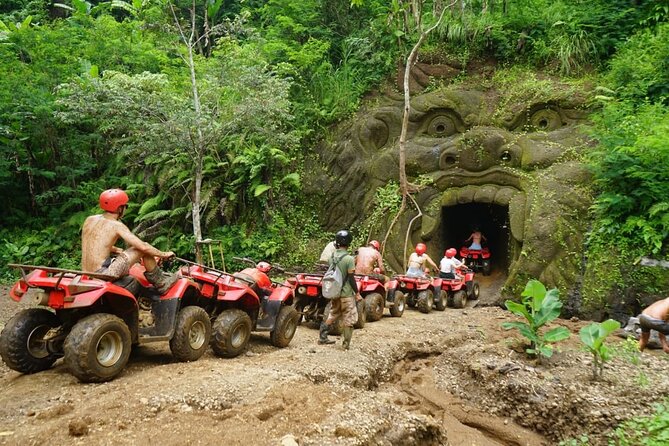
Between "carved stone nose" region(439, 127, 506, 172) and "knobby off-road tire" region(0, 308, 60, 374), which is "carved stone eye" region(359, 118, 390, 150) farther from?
"knobby off-road tire" region(0, 308, 60, 374)

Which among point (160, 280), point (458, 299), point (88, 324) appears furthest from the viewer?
point (458, 299)

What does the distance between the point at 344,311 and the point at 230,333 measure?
67.3 inches

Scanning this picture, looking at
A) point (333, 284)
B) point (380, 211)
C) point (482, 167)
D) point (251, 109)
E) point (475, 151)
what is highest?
point (251, 109)

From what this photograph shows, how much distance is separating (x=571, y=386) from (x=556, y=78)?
10673mm

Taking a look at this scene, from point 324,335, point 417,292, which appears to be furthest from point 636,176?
point 324,335

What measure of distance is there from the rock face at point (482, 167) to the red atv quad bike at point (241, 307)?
6351 millimetres

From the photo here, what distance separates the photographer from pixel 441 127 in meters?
13.3

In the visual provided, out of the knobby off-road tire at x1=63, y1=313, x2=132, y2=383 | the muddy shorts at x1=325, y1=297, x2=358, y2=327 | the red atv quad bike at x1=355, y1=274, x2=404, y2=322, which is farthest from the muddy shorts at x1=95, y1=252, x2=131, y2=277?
the red atv quad bike at x1=355, y1=274, x2=404, y2=322

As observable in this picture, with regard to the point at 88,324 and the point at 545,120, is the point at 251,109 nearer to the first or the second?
the point at 545,120

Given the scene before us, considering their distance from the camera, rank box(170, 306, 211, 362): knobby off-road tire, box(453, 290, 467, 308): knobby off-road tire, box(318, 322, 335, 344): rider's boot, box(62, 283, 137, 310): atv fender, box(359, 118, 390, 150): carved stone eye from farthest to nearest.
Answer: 1. box(359, 118, 390, 150): carved stone eye
2. box(453, 290, 467, 308): knobby off-road tire
3. box(318, 322, 335, 344): rider's boot
4. box(170, 306, 211, 362): knobby off-road tire
5. box(62, 283, 137, 310): atv fender

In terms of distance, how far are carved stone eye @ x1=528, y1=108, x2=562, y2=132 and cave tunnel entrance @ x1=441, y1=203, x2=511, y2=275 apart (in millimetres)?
3116

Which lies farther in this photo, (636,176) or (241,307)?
(636,176)

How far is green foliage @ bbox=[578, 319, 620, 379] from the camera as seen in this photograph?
16.1 feet

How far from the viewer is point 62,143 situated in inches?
619
